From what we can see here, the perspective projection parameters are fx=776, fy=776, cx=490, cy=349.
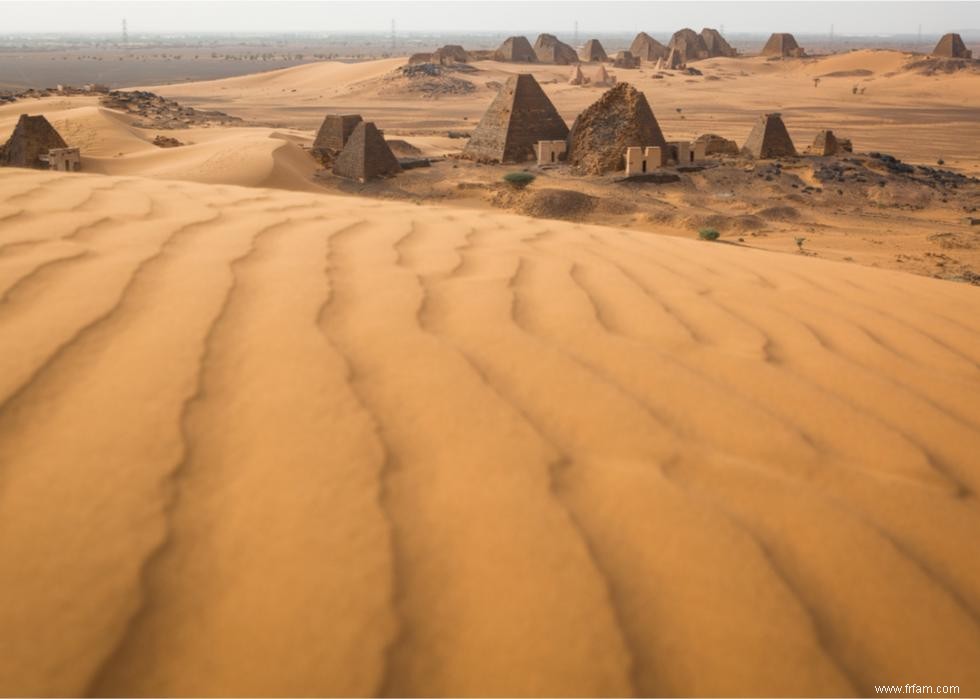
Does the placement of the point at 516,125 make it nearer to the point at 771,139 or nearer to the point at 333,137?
the point at 333,137

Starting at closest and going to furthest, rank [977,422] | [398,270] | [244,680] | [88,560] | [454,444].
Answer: [244,680] < [88,560] < [454,444] < [977,422] < [398,270]

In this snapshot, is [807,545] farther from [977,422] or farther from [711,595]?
[977,422]

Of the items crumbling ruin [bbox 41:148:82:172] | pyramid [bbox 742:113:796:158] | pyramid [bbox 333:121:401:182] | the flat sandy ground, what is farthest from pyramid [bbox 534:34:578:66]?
the flat sandy ground

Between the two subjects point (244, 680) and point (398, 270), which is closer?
point (244, 680)

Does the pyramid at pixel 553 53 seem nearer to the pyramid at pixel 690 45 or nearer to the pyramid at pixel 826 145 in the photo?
the pyramid at pixel 690 45

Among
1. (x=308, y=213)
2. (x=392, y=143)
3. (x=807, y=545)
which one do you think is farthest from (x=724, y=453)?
(x=392, y=143)

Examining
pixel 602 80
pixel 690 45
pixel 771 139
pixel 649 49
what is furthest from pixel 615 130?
pixel 690 45
